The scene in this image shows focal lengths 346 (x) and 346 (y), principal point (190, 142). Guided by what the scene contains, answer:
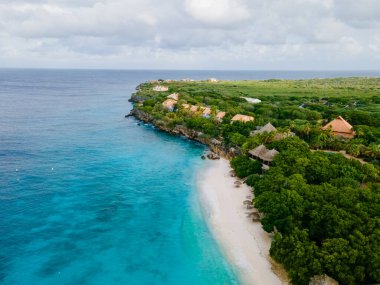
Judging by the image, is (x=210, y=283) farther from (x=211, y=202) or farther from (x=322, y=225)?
(x=211, y=202)

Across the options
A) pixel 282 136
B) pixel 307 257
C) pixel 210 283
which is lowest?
pixel 210 283

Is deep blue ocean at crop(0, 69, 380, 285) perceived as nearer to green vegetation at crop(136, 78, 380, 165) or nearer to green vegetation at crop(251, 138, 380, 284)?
green vegetation at crop(251, 138, 380, 284)

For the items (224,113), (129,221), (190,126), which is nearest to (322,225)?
(129,221)

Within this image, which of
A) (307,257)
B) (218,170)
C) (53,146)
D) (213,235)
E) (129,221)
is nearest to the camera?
(307,257)

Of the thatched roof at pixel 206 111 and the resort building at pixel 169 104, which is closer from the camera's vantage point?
the thatched roof at pixel 206 111

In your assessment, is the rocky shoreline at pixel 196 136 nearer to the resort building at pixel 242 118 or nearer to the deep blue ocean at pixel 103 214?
the deep blue ocean at pixel 103 214

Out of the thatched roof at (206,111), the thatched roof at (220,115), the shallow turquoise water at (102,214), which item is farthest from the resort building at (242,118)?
the shallow turquoise water at (102,214)

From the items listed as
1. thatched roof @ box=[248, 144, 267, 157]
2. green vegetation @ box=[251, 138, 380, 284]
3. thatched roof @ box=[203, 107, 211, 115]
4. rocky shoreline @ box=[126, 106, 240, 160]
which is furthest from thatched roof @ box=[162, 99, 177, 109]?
green vegetation @ box=[251, 138, 380, 284]
